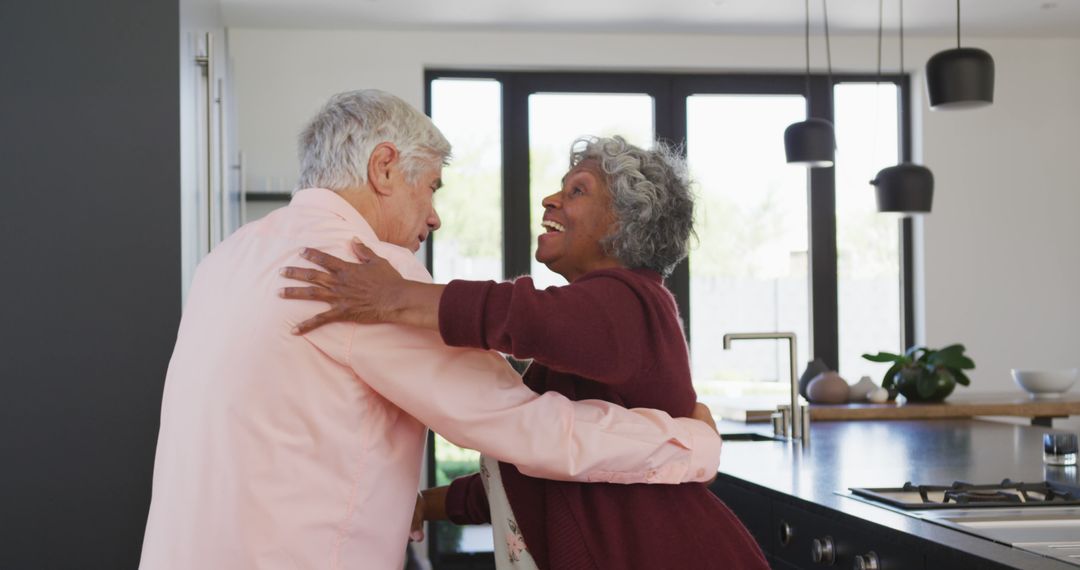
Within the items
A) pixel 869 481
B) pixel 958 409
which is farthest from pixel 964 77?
pixel 869 481

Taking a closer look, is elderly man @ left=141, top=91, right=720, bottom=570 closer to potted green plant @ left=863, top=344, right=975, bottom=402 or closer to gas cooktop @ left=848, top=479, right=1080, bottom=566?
gas cooktop @ left=848, top=479, right=1080, bottom=566

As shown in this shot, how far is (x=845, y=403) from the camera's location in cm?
454

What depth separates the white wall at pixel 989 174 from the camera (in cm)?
625

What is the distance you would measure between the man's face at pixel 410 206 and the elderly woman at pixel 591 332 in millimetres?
162

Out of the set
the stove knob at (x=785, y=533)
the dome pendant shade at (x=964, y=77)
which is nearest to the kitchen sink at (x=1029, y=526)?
the stove knob at (x=785, y=533)

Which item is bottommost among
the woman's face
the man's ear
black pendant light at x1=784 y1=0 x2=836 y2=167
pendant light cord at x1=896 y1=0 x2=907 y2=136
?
the woman's face

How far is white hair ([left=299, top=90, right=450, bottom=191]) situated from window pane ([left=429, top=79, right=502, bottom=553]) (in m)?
4.57

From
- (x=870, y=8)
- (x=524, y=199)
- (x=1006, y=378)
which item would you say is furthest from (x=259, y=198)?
(x=1006, y=378)

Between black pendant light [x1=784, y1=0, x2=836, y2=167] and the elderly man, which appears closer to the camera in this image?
the elderly man

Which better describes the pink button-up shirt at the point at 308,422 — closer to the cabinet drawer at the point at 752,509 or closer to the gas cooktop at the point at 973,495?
the gas cooktop at the point at 973,495

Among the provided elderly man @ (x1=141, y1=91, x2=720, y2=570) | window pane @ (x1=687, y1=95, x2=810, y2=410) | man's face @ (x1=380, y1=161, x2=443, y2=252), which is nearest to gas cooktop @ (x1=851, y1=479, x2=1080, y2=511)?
elderly man @ (x1=141, y1=91, x2=720, y2=570)

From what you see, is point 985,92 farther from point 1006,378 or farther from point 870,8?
point 1006,378

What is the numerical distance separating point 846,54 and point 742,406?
9.69 ft

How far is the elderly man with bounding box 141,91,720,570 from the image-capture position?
1471mm
